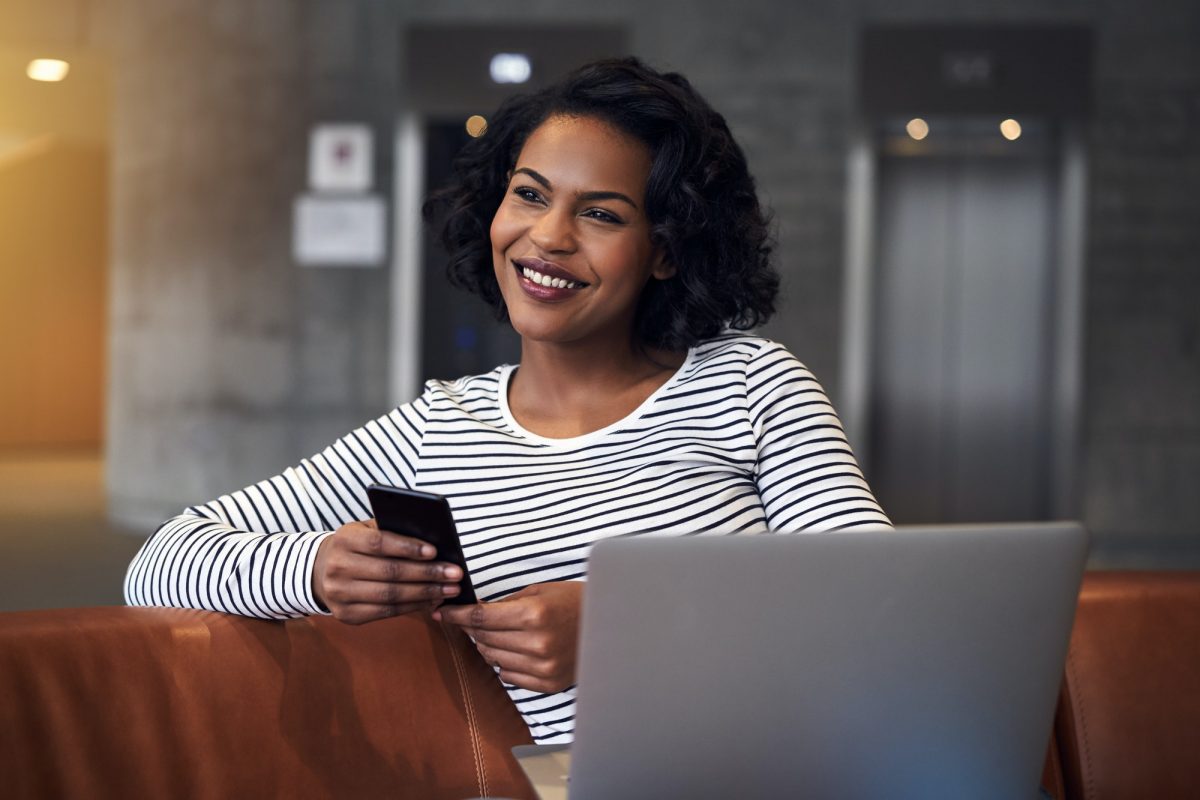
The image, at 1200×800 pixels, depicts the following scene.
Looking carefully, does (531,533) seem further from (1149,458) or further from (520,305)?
(1149,458)

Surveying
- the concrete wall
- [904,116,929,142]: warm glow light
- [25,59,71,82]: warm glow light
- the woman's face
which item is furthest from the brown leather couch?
[25,59,71,82]: warm glow light

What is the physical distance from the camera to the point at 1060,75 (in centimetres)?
627

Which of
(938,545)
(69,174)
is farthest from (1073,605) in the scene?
(69,174)

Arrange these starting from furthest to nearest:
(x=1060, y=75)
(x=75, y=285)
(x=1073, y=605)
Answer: (x=75, y=285), (x=1060, y=75), (x=1073, y=605)

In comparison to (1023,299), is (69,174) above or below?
above

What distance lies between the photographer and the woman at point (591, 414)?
1.52m

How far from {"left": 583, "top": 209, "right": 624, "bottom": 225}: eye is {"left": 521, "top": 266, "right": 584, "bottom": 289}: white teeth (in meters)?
0.09

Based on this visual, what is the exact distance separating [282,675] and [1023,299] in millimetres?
5509

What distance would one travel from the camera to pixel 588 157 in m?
1.63

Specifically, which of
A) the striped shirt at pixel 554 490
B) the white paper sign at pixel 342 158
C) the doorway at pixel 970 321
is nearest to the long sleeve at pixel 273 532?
the striped shirt at pixel 554 490

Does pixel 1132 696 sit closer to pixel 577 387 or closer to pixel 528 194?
pixel 577 387

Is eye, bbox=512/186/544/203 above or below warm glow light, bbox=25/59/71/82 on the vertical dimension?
below

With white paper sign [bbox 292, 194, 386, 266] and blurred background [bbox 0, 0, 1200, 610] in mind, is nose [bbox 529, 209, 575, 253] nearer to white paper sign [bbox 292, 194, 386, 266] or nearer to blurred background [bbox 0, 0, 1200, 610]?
blurred background [bbox 0, 0, 1200, 610]

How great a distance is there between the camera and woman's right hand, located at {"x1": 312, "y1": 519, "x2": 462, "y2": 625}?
4.22 feet
